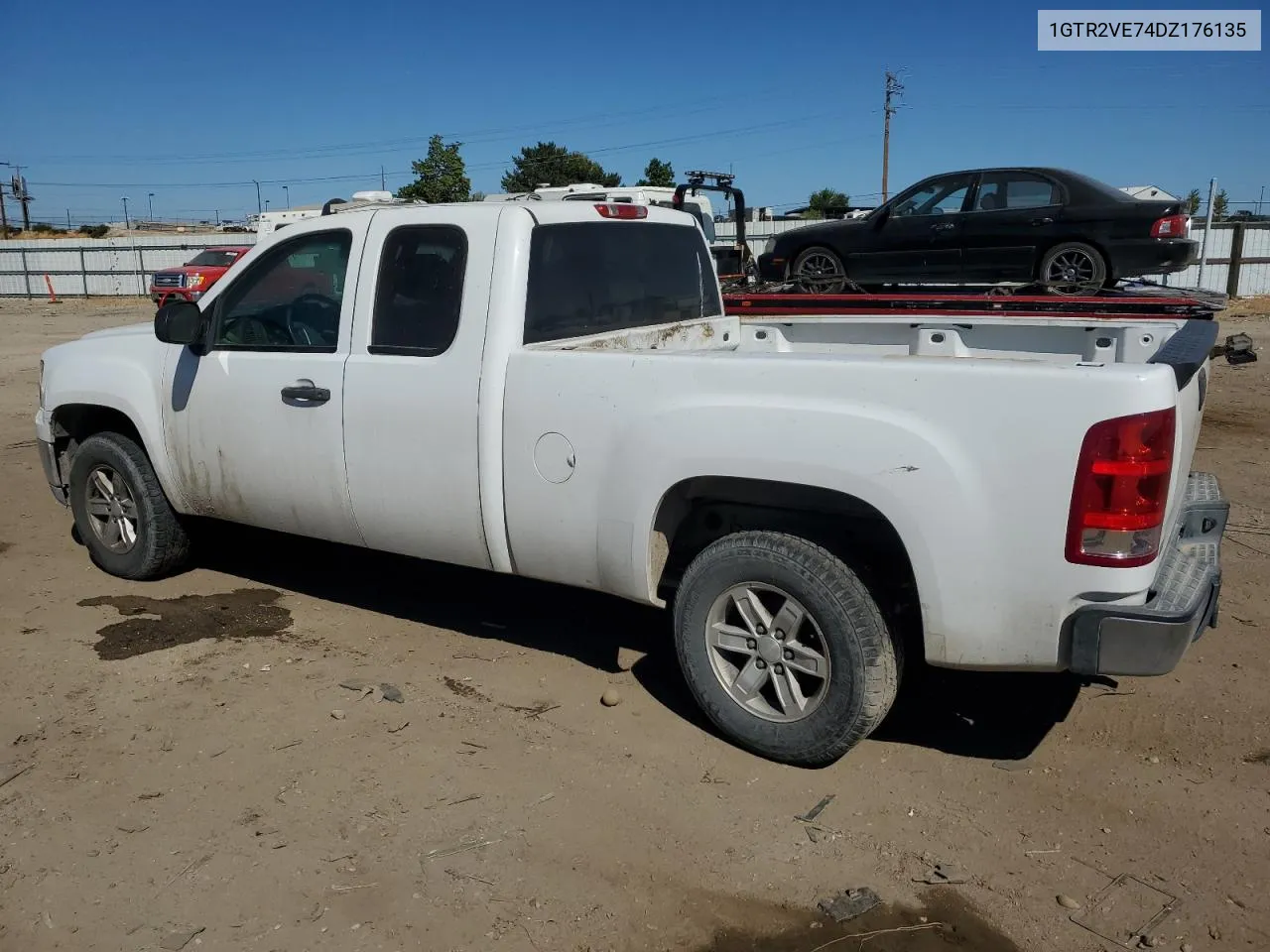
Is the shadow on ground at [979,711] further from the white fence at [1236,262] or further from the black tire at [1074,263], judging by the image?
the white fence at [1236,262]

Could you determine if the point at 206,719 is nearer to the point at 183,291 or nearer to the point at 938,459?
the point at 938,459

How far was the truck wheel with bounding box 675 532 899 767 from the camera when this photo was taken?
351 cm

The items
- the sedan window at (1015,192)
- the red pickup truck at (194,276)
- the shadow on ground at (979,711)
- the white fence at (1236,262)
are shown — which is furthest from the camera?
the red pickup truck at (194,276)

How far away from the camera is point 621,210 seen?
4.86 metres

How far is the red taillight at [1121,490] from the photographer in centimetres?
299

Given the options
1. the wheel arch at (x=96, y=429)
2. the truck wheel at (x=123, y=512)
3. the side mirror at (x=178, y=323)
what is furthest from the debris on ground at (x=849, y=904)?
the truck wheel at (x=123, y=512)

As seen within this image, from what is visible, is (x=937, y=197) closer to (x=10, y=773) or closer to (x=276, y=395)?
(x=276, y=395)

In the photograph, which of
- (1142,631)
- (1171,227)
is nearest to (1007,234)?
(1171,227)

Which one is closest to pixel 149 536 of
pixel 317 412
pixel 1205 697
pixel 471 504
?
pixel 317 412

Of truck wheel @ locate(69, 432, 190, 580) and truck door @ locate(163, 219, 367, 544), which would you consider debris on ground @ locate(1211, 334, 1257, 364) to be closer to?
truck door @ locate(163, 219, 367, 544)

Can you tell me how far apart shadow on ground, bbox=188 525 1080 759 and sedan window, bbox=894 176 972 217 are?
786cm

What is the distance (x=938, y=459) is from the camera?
3.20 m

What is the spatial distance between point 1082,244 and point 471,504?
9082mm

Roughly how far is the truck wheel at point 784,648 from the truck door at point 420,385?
992 mm
